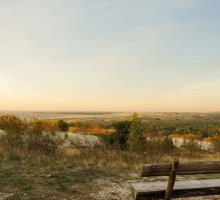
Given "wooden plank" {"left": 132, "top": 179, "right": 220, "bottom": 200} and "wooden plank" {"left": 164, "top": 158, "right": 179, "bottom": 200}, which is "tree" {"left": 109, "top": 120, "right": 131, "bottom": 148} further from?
"wooden plank" {"left": 164, "top": 158, "right": 179, "bottom": 200}

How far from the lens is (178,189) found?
6305 mm

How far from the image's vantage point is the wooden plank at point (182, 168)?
5858 mm

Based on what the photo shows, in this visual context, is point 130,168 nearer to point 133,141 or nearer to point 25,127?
point 133,141

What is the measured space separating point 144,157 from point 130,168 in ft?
8.45

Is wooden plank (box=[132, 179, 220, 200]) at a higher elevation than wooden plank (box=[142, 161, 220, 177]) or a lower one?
lower

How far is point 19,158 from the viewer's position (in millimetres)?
12492

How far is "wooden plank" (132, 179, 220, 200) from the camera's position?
20.2 feet

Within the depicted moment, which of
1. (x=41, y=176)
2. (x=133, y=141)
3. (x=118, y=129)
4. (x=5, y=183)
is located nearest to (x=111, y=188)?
(x=41, y=176)

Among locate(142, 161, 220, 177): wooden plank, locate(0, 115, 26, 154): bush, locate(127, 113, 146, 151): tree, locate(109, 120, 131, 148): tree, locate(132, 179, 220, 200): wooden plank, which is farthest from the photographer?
locate(109, 120, 131, 148): tree

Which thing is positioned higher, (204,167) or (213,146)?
(204,167)

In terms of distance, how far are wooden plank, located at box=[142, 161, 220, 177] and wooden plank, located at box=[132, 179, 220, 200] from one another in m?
0.44

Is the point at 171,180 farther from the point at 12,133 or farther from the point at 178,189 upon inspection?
the point at 12,133

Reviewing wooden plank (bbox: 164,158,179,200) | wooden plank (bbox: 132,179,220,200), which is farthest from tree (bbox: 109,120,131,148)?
wooden plank (bbox: 164,158,179,200)

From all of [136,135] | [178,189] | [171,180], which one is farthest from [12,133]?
[171,180]
